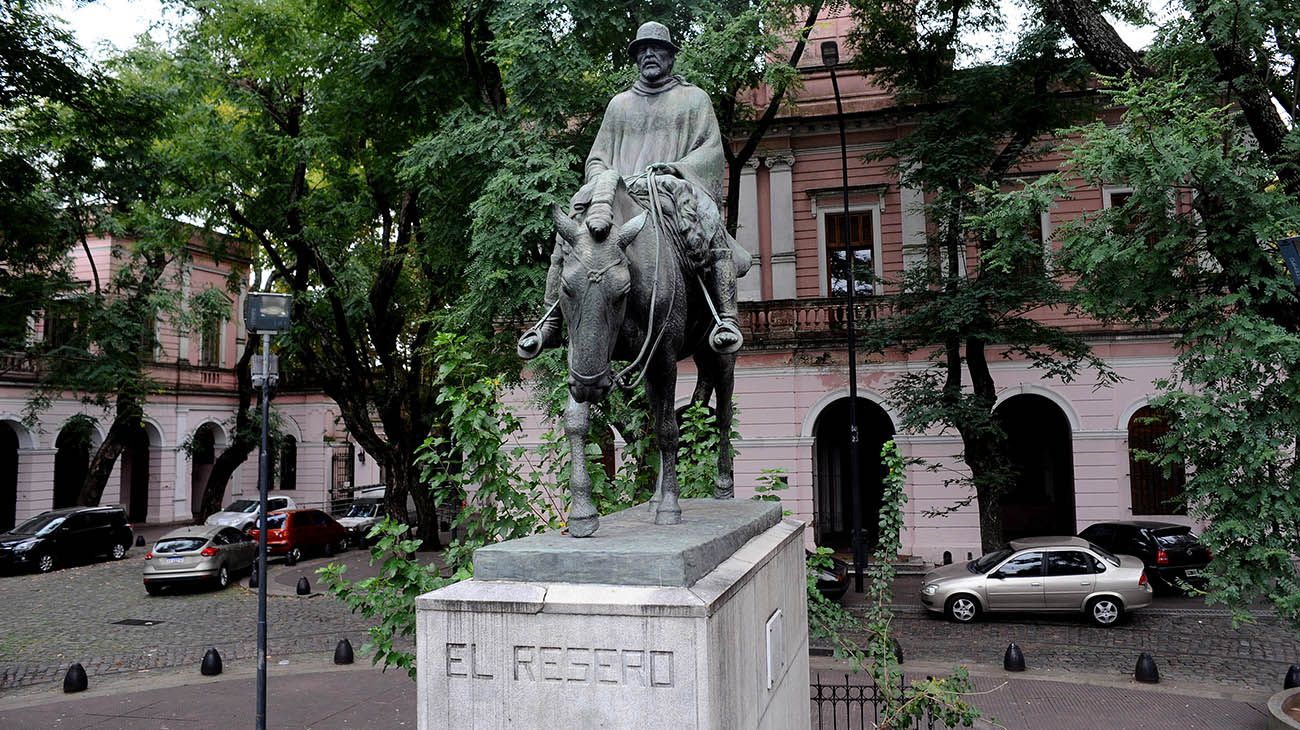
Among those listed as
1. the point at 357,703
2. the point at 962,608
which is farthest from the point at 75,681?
the point at 962,608

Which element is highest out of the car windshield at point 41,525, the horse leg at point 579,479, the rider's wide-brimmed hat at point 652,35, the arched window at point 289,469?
the rider's wide-brimmed hat at point 652,35

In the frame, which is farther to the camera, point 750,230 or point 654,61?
point 750,230

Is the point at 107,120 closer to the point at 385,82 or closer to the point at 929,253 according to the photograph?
the point at 385,82

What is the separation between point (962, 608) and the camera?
17.2m

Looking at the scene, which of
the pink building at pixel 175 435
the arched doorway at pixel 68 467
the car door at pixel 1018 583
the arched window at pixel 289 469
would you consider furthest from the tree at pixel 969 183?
Result: the arched window at pixel 289 469

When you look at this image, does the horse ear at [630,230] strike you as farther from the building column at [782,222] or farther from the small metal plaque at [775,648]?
the building column at [782,222]

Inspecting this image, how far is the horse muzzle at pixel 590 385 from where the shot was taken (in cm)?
455

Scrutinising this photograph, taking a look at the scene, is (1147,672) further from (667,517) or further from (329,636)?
(329,636)

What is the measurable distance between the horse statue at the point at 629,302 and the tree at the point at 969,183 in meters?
13.4

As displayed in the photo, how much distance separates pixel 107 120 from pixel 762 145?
16.3 meters

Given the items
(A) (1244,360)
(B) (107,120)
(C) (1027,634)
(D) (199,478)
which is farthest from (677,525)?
(D) (199,478)

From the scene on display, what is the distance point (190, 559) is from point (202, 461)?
2353 centimetres

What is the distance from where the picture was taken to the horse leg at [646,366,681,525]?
5.16m

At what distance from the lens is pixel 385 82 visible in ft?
58.7
